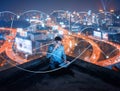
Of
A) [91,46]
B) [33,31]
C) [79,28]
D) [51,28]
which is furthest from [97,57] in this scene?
[33,31]

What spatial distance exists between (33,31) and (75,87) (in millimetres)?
12473

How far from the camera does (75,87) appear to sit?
5.29 ft

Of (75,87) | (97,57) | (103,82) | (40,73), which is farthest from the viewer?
(97,57)

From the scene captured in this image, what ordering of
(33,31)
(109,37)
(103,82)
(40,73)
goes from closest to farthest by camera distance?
(103,82) < (40,73) < (33,31) < (109,37)

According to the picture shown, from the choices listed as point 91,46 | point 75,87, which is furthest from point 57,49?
point 91,46

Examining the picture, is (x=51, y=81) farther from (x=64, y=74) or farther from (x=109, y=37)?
(x=109, y=37)

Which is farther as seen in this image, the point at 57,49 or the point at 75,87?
the point at 57,49

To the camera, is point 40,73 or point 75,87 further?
point 40,73

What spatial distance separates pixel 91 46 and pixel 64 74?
19.2 metres

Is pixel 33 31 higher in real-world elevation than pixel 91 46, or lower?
higher

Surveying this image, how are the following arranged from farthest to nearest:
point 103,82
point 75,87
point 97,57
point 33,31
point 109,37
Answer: point 97,57 < point 109,37 < point 33,31 < point 103,82 < point 75,87

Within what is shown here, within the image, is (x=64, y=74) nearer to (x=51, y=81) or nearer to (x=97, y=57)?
(x=51, y=81)

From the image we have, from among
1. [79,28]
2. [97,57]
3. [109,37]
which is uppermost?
[79,28]

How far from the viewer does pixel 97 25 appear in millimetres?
17141
